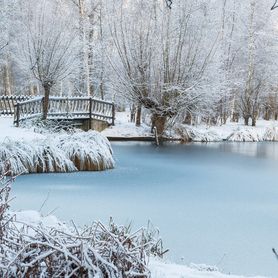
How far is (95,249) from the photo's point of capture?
8.75ft

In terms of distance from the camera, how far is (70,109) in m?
18.3

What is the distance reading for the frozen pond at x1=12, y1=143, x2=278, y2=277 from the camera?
5312mm

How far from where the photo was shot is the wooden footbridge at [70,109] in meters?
16.9

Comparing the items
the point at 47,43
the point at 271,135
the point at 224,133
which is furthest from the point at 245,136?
the point at 47,43

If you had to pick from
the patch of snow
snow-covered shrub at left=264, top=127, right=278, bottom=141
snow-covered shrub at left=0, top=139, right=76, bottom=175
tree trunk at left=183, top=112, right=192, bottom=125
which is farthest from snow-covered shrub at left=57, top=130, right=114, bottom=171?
snow-covered shrub at left=264, top=127, right=278, bottom=141

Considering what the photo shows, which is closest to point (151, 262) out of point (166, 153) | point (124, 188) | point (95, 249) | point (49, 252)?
point (95, 249)

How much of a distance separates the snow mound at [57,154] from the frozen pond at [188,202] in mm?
374

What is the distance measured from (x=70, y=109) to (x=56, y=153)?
7832mm

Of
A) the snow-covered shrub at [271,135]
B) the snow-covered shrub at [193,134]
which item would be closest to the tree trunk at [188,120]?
the snow-covered shrub at [193,134]

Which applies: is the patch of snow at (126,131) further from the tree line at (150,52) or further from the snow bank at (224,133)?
the snow bank at (224,133)

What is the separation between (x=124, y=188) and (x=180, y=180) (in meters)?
1.67

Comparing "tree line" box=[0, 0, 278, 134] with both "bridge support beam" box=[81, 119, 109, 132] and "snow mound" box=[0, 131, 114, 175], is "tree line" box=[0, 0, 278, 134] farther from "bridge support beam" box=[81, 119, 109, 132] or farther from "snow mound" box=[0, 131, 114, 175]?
"snow mound" box=[0, 131, 114, 175]

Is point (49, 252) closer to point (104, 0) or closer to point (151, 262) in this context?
point (151, 262)

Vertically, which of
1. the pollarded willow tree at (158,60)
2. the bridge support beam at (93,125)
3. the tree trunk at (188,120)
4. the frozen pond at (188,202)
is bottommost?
the frozen pond at (188,202)
